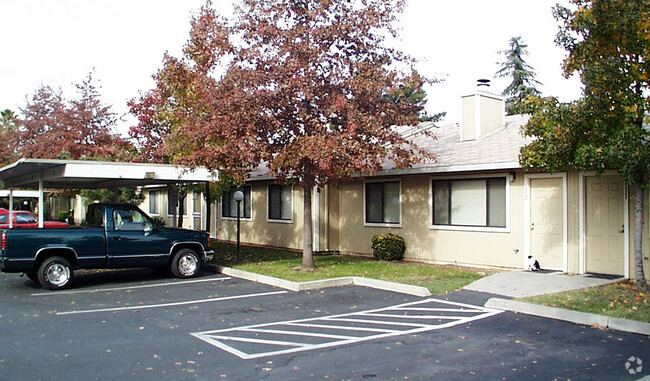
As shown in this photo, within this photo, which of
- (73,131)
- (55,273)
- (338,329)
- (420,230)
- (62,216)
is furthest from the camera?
(62,216)

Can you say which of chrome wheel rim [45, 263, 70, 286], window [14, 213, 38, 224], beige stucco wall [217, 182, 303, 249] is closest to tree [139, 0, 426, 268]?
chrome wheel rim [45, 263, 70, 286]

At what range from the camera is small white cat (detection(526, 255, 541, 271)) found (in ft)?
43.8

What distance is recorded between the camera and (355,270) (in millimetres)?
14062

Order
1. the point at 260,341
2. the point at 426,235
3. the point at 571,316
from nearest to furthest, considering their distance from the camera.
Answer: the point at 260,341
the point at 571,316
the point at 426,235

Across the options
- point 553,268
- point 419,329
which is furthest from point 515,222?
point 419,329


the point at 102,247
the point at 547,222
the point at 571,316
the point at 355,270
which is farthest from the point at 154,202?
the point at 571,316

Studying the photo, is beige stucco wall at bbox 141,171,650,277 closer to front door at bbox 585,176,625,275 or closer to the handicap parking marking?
front door at bbox 585,176,625,275

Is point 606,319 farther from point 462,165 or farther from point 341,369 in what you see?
point 462,165

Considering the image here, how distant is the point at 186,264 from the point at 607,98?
10035 millimetres

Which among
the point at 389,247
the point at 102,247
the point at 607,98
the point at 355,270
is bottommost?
the point at 355,270

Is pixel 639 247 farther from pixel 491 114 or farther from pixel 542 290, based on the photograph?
pixel 491 114

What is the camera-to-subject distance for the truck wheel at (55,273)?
12.0m

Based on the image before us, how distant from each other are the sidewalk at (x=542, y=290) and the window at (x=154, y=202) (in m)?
25.1

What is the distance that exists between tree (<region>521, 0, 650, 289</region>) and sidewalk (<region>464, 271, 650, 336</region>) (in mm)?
1539
